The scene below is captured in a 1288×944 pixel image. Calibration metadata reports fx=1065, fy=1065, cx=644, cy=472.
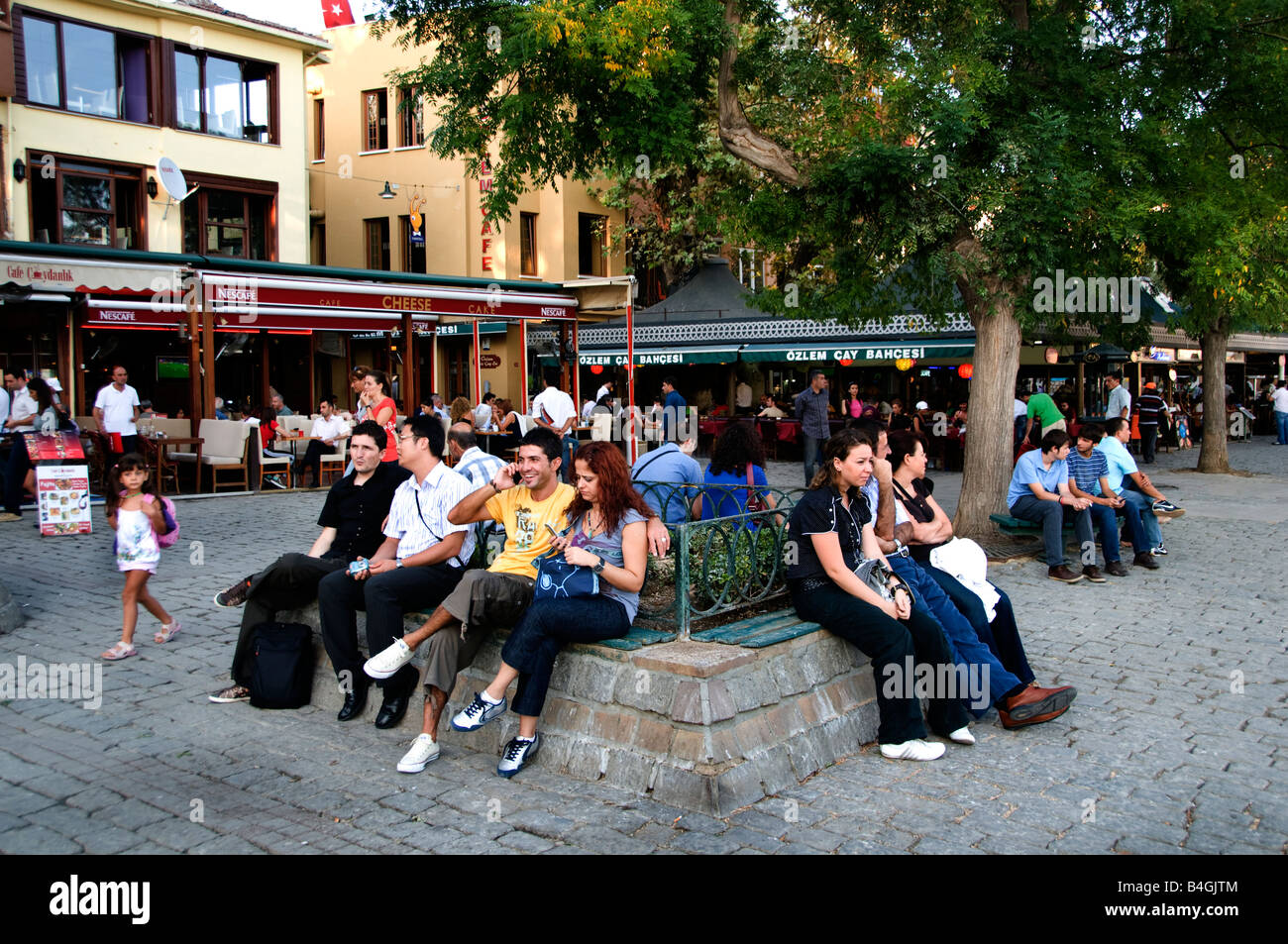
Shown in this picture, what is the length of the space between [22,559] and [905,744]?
869 centimetres

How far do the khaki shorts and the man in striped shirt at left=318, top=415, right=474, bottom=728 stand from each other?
0.47 metres

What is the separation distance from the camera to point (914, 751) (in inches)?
202

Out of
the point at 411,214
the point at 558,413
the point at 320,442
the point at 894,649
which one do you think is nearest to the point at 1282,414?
the point at 558,413

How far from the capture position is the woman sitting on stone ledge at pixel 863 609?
5.22 meters

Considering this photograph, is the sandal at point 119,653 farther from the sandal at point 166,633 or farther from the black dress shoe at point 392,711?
the black dress shoe at point 392,711

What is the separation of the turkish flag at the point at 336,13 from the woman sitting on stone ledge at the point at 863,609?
28.0m

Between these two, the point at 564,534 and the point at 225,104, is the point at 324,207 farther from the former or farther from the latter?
the point at 564,534

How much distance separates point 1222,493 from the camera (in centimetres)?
1573

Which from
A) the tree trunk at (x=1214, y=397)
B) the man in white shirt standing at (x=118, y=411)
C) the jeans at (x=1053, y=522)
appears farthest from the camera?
the tree trunk at (x=1214, y=397)

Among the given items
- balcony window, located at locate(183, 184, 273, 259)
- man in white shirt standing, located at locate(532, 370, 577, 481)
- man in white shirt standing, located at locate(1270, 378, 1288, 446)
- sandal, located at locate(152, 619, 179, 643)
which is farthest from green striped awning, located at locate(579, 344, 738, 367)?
sandal, located at locate(152, 619, 179, 643)

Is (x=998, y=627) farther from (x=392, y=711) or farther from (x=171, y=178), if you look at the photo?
(x=171, y=178)

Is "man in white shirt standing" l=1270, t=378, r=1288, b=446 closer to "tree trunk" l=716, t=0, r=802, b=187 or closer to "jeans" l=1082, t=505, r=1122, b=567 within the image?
"jeans" l=1082, t=505, r=1122, b=567

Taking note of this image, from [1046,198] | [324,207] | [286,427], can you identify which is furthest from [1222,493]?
[324,207]

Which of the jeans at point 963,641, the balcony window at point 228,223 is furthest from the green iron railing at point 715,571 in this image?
the balcony window at point 228,223
